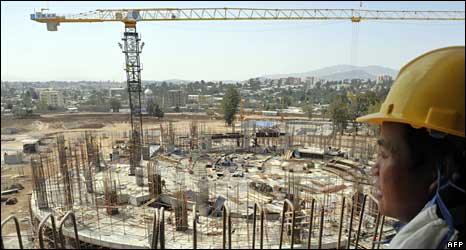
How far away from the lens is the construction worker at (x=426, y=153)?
3.03 feet

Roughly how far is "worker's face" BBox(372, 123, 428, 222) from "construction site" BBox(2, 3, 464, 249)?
208cm

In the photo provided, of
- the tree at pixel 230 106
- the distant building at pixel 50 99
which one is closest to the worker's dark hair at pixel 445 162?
the tree at pixel 230 106

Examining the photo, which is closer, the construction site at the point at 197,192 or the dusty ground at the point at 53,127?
the construction site at the point at 197,192

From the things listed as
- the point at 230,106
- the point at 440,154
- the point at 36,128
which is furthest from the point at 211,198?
the point at 36,128

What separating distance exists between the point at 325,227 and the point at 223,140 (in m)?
14.2

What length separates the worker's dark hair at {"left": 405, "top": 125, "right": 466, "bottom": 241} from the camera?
95 centimetres

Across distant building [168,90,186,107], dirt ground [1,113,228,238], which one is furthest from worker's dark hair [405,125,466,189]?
distant building [168,90,186,107]

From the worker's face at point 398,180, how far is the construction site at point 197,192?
2.08 meters

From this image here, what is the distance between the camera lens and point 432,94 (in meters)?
0.96

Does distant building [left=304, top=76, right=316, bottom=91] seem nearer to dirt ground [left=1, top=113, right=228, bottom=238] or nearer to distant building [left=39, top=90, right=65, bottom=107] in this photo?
dirt ground [left=1, top=113, right=228, bottom=238]

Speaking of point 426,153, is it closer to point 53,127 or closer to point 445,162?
point 445,162

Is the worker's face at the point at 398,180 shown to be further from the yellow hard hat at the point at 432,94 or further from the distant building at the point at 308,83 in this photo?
the distant building at the point at 308,83

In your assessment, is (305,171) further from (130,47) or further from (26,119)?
(26,119)

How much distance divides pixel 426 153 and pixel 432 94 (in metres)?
0.17
